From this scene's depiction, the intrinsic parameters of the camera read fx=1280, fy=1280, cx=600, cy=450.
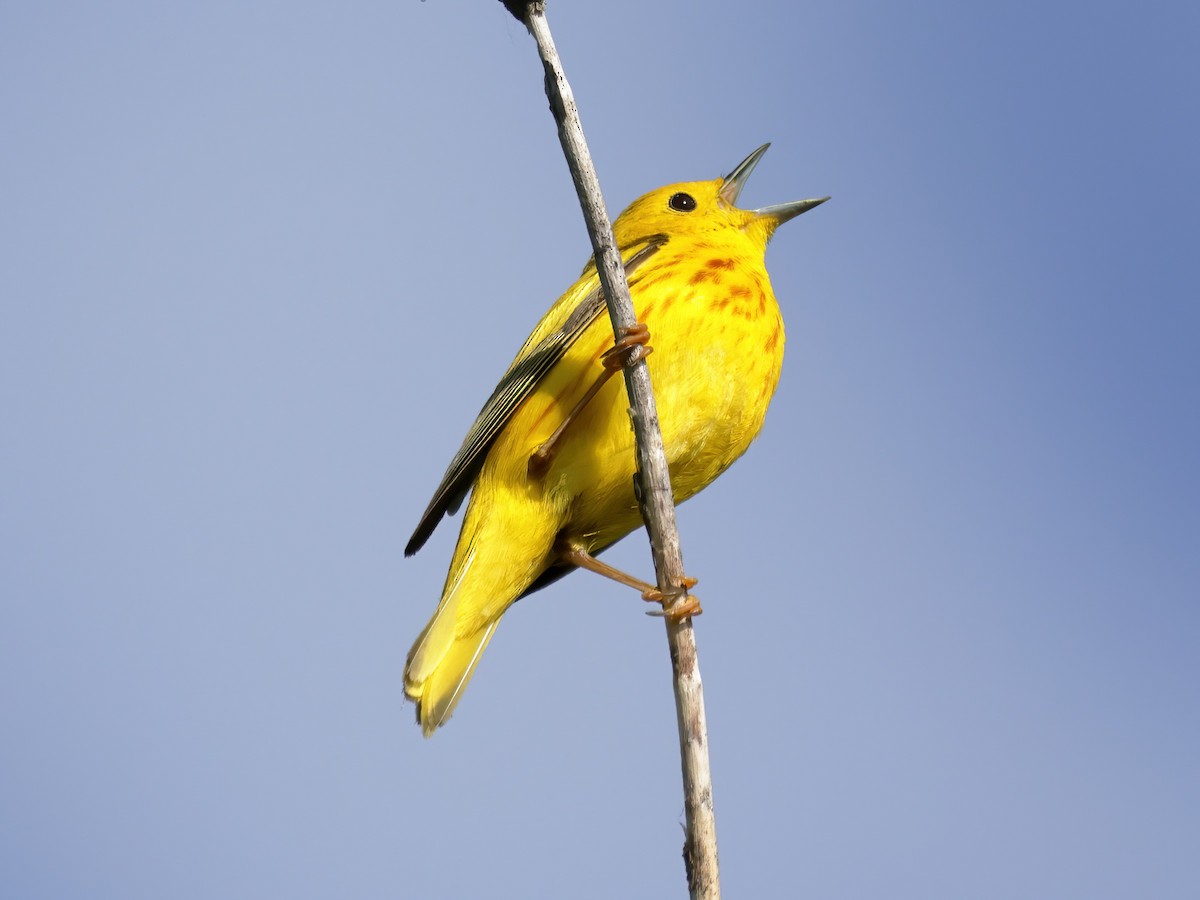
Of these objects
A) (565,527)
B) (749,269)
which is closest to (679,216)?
(749,269)

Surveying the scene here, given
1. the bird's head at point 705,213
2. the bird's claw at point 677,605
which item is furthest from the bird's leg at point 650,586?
the bird's head at point 705,213

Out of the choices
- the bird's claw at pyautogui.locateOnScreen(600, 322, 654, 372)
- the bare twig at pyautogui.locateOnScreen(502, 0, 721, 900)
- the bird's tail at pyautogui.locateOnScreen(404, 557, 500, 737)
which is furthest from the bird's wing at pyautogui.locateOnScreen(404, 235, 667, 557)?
the bare twig at pyautogui.locateOnScreen(502, 0, 721, 900)

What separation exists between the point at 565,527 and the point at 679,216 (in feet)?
6.17

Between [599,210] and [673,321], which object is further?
[673,321]

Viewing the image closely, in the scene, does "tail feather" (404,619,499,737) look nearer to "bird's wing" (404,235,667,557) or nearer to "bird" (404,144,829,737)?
"bird" (404,144,829,737)

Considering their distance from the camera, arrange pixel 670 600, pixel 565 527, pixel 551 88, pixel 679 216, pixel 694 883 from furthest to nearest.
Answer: pixel 679 216, pixel 565 527, pixel 670 600, pixel 551 88, pixel 694 883

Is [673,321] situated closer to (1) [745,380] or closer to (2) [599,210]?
(1) [745,380]

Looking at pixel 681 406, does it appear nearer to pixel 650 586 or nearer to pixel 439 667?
pixel 650 586

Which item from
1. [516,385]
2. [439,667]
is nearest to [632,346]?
[516,385]

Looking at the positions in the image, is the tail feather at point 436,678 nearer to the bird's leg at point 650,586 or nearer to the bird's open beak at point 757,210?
the bird's leg at point 650,586

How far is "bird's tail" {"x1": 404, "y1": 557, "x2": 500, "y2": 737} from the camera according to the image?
17.2 feet

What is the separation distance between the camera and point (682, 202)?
21.4 feet

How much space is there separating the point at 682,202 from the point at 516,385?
174cm

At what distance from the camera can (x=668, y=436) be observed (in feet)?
16.7
